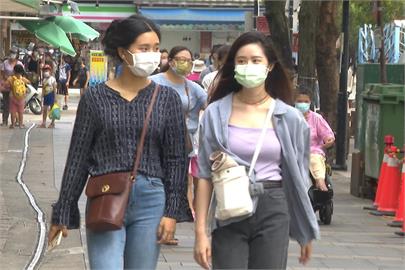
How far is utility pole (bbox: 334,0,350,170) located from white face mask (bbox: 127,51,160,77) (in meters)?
13.3

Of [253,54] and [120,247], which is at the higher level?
[253,54]

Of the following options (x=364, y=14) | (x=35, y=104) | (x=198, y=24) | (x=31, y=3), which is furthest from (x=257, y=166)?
(x=364, y=14)

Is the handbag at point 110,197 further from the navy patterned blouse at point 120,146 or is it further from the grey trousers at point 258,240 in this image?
the grey trousers at point 258,240

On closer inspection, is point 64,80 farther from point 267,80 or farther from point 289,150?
point 289,150

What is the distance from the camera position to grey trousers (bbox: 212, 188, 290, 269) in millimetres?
5066

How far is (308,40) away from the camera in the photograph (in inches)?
779

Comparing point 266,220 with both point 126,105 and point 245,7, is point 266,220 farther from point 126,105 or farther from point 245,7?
point 245,7

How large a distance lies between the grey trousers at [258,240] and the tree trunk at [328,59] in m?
14.6

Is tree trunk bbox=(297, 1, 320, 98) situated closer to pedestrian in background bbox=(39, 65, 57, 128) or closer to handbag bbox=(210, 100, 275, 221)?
pedestrian in background bbox=(39, 65, 57, 128)

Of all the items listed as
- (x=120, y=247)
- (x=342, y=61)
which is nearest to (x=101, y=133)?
(x=120, y=247)

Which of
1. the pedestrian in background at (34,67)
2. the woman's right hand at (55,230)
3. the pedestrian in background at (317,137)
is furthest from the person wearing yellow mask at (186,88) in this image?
the pedestrian in background at (34,67)

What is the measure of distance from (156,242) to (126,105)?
69 centimetres

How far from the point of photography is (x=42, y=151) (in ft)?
63.8

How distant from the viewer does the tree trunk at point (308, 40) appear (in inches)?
773
